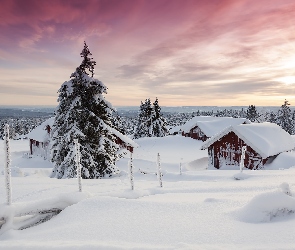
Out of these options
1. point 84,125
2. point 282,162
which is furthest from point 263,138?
point 84,125

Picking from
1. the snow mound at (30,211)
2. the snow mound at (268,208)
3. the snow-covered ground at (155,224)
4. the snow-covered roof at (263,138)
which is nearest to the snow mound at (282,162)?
the snow-covered roof at (263,138)

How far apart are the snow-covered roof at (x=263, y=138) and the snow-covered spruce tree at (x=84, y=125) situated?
1166 centimetres

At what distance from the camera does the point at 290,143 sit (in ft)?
75.4

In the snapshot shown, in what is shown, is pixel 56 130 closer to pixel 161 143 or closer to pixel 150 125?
pixel 161 143

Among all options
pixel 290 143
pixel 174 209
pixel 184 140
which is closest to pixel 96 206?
pixel 174 209

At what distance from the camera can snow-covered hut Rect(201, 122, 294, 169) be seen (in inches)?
798

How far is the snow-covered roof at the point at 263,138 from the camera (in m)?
19.9

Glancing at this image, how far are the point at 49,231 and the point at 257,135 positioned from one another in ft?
67.9

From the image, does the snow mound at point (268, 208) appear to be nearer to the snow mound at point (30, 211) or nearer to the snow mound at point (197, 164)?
the snow mound at point (30, 211)

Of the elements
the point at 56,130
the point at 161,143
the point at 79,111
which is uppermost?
the point at 79,111

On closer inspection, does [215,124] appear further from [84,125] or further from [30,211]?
[30,211]

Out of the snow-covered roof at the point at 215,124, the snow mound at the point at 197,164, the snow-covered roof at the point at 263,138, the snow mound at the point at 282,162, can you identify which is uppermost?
the snow-covered roof at the point at 215,124

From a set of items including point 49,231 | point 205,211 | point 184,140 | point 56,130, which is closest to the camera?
point 49,231

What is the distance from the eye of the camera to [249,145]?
2073cm
